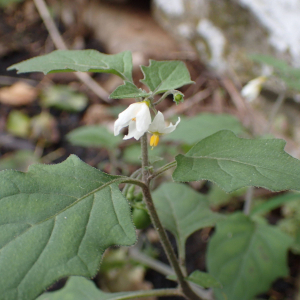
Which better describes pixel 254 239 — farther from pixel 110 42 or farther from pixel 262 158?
pixel 110 42

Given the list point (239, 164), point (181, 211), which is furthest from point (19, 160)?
point (239, 164)

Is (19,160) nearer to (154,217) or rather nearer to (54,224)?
(154,217)

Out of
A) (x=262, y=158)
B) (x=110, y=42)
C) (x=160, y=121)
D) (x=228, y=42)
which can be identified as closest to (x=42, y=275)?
(x=160, y=121)

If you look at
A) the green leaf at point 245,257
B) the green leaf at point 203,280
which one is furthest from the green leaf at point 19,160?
the green leaf at point 203,280

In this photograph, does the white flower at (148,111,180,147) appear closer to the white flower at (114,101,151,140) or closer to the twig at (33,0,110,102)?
the white flower at (114,101,151,140)

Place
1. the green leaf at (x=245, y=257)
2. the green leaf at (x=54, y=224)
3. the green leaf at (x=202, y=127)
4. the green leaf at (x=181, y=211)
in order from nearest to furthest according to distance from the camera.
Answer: the green leaf at (x=54, y=224) < the green leaf at (x=181, y=211) < the green leaf at (x=245, y=257) < the green leaf at (x=202, y=127)

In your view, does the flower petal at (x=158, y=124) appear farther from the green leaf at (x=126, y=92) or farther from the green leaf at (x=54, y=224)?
the green leaf at (x=54, y=224)
